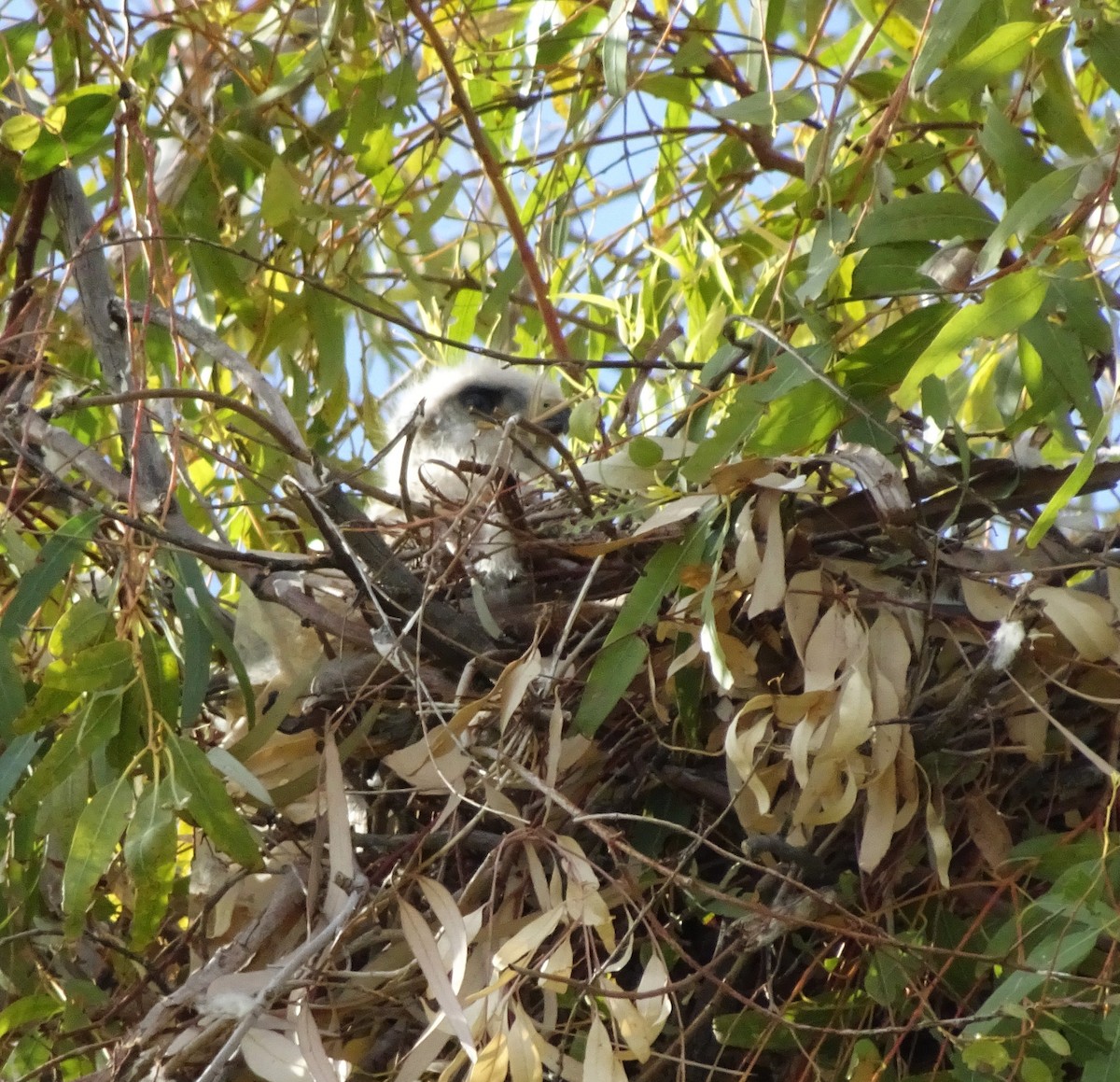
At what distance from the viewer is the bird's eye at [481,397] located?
1899mm

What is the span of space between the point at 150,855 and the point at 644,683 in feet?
1.15

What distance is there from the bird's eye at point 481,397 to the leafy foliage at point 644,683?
66 cm

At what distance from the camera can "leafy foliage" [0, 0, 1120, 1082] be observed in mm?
856

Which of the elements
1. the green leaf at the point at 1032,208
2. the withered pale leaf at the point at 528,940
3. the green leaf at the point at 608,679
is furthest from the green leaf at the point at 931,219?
the withered pale leaf at the point at 528,940

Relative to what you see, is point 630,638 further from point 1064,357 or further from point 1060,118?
point 1060,118

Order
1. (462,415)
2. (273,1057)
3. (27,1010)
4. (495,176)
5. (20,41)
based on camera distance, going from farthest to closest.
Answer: (462,415) < (495,176) < (20,41) < (27,1010) < (273,1057)

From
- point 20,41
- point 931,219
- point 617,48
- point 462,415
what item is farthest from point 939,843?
point 462,415

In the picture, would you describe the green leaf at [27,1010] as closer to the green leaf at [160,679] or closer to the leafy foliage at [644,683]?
the leafy foliage at [644,683]

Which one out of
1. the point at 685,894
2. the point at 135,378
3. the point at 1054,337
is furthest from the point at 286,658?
the point at 1054,337

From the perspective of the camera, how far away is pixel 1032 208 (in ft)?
2.70

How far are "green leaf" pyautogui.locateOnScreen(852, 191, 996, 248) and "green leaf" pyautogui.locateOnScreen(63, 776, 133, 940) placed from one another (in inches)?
23.6

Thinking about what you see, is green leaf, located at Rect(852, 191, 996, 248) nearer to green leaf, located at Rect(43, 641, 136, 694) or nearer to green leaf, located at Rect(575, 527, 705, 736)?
green leaf, located at Rect(575, 527, 705, 736)

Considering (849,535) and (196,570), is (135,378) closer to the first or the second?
(196,570)

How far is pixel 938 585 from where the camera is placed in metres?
0.98
